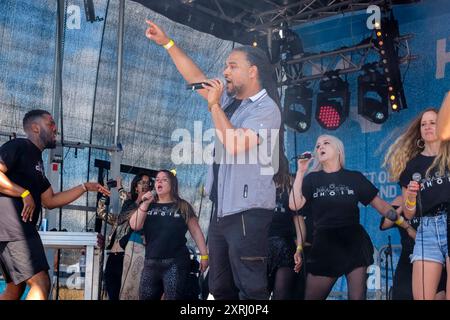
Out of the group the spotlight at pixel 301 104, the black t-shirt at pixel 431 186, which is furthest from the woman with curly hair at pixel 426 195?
the spotlight at pixel 301 104

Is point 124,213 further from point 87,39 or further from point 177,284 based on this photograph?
point 87,39

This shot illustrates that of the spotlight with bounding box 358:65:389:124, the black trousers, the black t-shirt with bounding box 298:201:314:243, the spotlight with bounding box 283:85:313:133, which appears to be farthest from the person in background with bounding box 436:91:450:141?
the spotlight with bounding box 283:85:313:133

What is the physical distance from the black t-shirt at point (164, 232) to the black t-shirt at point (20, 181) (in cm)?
110

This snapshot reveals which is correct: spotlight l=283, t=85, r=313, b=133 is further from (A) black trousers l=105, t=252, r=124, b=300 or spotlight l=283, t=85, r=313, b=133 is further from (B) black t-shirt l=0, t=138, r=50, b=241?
(B) black t-shirt l=0, t=138, r=50, b=241

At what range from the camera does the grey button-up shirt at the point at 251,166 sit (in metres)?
4.73

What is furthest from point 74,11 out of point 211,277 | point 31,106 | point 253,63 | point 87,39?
point 211,277

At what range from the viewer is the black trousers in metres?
6.07

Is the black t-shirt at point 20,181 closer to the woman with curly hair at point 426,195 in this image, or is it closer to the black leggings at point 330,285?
the black leggings at point 330,285

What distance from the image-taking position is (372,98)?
7176 millimetres

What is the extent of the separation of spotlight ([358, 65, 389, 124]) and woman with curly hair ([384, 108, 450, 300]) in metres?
1.55

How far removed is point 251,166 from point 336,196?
110 centimetres

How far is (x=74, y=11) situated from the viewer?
6.65 meters

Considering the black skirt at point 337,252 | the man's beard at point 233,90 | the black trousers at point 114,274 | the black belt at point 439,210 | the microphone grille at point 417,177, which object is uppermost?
the man's beard at point 233,90
